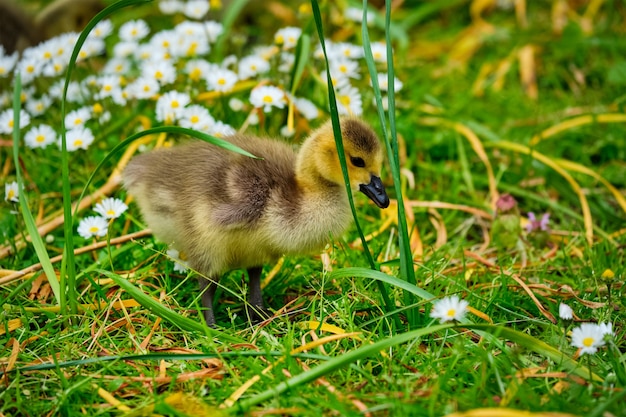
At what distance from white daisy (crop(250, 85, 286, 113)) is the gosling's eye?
0.97 meters

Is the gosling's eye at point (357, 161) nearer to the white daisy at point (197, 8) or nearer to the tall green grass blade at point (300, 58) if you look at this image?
the tall green grass blade at point (300, 58)

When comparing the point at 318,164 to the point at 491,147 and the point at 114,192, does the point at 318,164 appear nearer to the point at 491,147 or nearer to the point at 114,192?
the point at 114,192

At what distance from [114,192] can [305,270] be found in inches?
40.6

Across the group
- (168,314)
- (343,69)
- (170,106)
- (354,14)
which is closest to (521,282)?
(168,314)

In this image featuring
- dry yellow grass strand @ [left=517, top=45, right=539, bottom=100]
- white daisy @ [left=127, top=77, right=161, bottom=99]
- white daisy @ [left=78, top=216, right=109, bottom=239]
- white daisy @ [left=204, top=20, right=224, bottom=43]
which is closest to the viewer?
white daisy @ [left=78, top=216, right=109, bottom=239]

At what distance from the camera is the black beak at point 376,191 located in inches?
95.0

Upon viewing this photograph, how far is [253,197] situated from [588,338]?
1124 millimetres

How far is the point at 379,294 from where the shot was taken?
8.54 feet

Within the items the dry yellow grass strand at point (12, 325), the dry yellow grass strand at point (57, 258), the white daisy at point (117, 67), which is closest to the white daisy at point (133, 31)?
the white daisy at point (117, 67)

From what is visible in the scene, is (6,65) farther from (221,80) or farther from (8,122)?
(221,80)

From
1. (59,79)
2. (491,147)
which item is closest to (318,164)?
(491,147)

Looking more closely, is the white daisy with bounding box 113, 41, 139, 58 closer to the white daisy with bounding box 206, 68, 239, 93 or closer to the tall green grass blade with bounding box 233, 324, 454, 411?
the white daisy with bounding box 206, 68, 239, 93

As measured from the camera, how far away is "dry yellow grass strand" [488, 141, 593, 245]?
3312 millimetres

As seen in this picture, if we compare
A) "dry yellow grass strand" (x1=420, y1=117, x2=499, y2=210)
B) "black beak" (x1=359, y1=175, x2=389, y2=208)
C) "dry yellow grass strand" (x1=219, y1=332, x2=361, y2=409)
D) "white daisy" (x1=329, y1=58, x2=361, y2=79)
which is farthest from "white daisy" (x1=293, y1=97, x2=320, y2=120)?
"dry yellow grass strand" (x1=219, y1=332, x2=361, y2=409)
